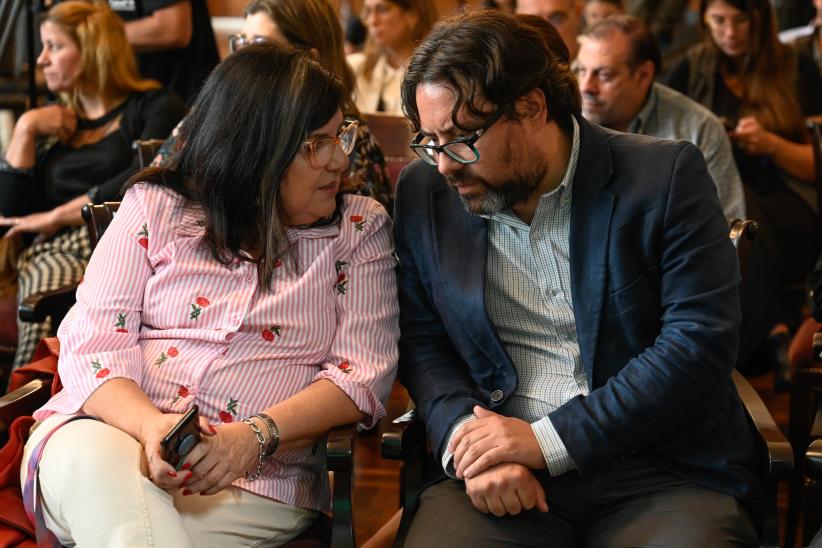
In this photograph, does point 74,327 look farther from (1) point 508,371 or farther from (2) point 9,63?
(2) point 9,63

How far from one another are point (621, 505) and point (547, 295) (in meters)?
0.40

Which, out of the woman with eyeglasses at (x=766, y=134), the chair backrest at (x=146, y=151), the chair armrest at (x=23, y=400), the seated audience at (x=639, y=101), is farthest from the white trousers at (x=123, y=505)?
the woman with eyeglasses at (x=766, y=134)

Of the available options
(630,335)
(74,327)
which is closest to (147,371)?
(74,327)

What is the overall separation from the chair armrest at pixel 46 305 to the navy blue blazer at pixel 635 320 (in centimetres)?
96

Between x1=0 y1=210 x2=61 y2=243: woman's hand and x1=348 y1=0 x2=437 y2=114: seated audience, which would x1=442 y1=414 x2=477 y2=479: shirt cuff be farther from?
x1=348 y1=0 x2=437 y2=114: seated audience

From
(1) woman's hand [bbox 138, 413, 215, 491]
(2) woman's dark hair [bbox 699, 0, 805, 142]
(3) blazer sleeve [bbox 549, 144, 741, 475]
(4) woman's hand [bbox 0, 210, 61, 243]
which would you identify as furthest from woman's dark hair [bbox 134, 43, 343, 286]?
(2) woman's dark hair [bbox 699, 0, 805, 142]

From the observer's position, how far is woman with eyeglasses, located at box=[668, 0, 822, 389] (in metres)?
3.45

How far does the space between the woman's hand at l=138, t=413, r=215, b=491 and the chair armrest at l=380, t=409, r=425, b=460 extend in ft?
1.01

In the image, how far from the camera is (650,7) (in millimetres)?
4734

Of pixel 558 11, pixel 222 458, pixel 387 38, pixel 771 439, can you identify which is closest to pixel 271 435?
pixel 222 458

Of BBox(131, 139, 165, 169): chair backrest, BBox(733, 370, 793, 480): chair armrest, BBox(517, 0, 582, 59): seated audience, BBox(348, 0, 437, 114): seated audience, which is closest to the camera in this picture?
BBox(733, 370, 793, 480): chair armrest

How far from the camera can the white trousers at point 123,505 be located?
167 centimetres

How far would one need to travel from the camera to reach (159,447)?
1.72 m

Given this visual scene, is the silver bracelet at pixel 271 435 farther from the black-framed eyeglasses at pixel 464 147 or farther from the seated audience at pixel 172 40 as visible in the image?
the seated audience at pixel 172 40
